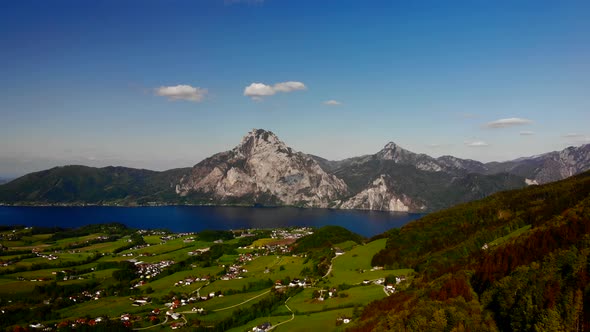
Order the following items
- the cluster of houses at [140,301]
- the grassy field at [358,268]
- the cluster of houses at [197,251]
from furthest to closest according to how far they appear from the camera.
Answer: the cluster of houses at [197,251]
the grassy field at [358,268]
the cluster of houses at [140,301]

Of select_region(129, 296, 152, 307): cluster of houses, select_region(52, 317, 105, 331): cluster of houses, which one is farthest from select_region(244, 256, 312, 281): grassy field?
select_region(52, 317, 105, 331): cluster of houses

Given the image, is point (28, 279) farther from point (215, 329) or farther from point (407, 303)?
point (407, 303)

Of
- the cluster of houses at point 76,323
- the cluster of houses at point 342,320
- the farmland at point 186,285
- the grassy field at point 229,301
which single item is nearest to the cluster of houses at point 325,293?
the farmland at point 186,285

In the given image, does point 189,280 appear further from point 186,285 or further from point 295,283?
point 295,283

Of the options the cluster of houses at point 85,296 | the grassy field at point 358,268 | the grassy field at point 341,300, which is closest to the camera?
the grassy field at point 341,300

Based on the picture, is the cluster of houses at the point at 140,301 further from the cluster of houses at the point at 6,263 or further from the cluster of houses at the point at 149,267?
the cluster of houses at the point at 6,263

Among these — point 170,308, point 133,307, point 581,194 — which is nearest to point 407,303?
point 170,308

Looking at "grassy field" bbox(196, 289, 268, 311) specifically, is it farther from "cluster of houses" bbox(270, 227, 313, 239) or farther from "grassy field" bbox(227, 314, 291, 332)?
"cluster of houses" bbox(270, 227, 313, 239)
